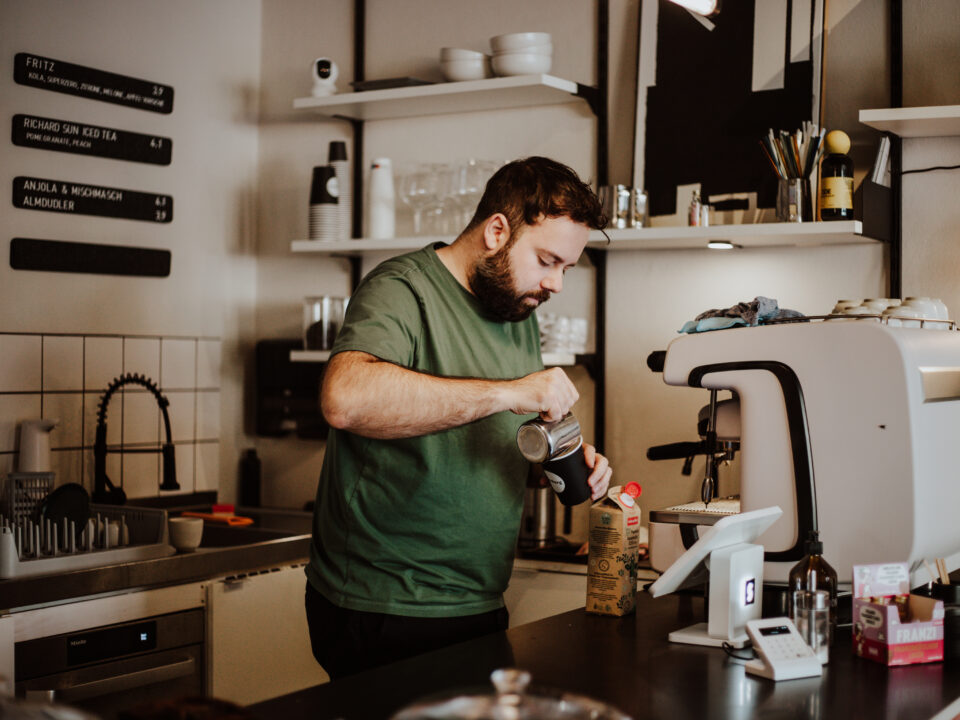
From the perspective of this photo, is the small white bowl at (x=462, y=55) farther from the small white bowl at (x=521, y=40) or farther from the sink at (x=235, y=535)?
the sink at (x=235, y=535)

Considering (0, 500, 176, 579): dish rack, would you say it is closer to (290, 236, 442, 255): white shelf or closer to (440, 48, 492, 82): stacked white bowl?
(290, 236, 442, 255): white shelf

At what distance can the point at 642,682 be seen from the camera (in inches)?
56.5

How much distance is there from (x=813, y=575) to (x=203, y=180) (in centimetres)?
250

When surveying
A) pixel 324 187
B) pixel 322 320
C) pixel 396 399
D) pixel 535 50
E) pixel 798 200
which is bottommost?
pixel 396 399

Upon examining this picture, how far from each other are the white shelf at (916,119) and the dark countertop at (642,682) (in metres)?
1.33

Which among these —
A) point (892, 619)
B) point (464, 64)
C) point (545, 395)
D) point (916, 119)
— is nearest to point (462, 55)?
point (464, 64)

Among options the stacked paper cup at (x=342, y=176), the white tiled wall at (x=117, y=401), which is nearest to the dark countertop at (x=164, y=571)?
the white tiled wall at (x=117, y=401)

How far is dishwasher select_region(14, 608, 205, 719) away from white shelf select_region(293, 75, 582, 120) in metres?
1.57

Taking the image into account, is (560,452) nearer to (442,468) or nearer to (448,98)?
(442,468)

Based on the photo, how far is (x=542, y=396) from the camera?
1.60 meters

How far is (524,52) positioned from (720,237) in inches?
31.2

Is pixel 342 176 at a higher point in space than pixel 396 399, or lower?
higher

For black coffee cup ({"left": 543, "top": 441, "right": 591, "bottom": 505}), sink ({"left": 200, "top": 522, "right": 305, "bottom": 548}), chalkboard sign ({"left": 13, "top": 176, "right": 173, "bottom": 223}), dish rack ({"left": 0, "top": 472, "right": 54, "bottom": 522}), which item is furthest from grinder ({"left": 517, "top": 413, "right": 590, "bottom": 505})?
chalkboard sign ({"left": 13, "top": 176, "right": 173, "bottom": 223})

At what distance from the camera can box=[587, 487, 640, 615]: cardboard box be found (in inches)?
71.9
